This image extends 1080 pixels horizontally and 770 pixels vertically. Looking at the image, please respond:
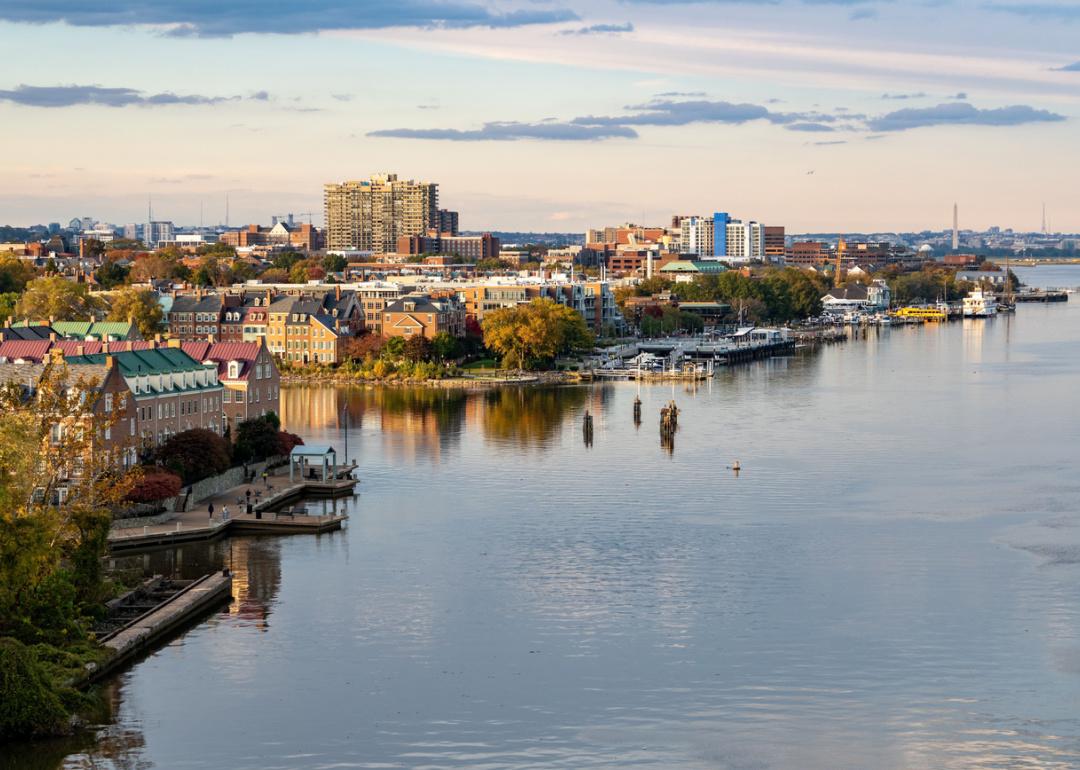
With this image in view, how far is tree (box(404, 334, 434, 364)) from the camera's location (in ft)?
239

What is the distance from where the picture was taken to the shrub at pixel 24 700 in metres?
20.6

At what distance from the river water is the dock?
353 mm

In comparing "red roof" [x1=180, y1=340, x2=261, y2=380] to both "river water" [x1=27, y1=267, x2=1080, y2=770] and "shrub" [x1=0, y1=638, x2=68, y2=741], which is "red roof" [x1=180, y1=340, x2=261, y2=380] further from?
"shrub" [x1=0, y1=638, x2=68, y2=741]

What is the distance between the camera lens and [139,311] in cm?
7219

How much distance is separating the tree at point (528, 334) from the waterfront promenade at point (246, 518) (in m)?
34.7

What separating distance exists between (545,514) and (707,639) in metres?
10.9

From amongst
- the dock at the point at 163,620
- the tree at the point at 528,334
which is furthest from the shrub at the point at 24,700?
the tree at the point at 528,334

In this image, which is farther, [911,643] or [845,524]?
[845,524]

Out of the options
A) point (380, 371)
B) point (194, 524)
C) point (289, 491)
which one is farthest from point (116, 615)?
point (380, 371)

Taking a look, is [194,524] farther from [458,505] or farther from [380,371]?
[380,371]

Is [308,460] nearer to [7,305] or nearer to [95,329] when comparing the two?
[95,329]

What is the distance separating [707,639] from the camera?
2503 centimetres

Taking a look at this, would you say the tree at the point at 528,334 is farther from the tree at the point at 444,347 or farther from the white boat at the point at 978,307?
the white boat at the point at 978,307

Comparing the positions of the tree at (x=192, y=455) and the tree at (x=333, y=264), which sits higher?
the tree at (x=333, y=264)
